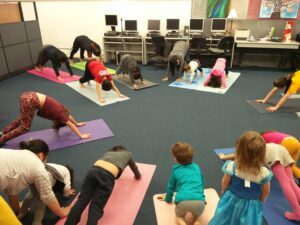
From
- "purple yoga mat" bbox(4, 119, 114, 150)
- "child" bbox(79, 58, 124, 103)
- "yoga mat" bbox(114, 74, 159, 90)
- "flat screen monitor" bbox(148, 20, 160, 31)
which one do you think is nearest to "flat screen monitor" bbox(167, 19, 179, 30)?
"flat screen monitor" bbox(148, 20, 160, 31)

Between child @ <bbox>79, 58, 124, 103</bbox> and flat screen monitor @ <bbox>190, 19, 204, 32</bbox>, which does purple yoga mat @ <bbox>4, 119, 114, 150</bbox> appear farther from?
flat screen monitor @ <bbox>190, 19, 204, 32</bbox>

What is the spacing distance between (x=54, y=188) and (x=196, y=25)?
5.80 m

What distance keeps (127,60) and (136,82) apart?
0.56 m

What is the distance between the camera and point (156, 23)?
7086mm

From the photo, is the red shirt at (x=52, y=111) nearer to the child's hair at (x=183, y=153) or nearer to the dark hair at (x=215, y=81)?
the child's hair at (x=183, y=153)

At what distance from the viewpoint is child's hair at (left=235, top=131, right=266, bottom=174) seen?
1.54 metres

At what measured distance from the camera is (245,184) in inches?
63.4

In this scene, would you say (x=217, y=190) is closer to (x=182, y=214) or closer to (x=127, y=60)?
(x=182, y=214)

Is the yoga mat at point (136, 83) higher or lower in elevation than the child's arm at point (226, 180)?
lower

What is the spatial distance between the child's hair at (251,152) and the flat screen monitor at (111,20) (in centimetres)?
641

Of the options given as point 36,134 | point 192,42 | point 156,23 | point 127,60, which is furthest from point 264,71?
point 36,134

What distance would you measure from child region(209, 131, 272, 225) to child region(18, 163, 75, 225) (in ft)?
4.36

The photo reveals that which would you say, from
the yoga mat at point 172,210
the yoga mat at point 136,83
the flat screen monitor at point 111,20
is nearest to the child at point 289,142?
the yoga mat at point 172,210

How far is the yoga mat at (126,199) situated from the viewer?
7.00 ft
